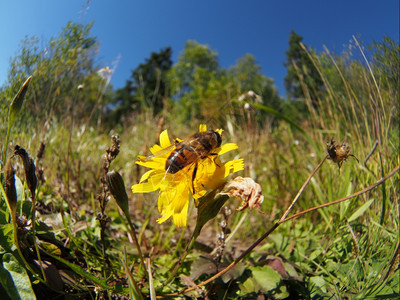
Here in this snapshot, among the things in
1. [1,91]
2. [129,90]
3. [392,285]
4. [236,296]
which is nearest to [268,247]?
[236,296]

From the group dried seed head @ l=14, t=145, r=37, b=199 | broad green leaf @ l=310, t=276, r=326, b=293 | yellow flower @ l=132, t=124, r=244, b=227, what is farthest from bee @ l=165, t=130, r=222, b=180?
broad green leaf @ l=310, t=276, r=326, b=293

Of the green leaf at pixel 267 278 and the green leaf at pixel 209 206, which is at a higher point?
the green leaf at pixel 209 206

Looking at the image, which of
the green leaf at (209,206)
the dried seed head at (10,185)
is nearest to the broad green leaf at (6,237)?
the dried seed head at (10,185)

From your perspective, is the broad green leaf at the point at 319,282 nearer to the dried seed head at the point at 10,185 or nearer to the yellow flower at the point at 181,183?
the yellow flower at the point at 181,183

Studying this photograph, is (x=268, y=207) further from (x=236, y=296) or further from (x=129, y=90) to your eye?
(x=129, y=90)

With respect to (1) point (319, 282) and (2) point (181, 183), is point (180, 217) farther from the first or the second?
(1) point (319, 282)
